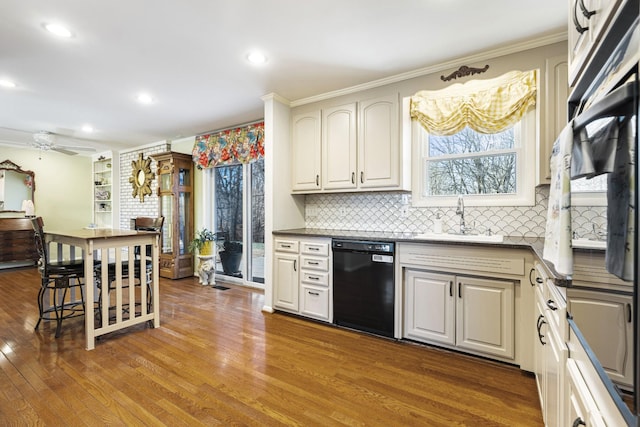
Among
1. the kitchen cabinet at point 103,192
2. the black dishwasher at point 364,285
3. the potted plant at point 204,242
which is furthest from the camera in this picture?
the kitchen cabinet at point 103,192

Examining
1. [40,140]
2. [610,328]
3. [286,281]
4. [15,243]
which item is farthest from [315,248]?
[15,243]

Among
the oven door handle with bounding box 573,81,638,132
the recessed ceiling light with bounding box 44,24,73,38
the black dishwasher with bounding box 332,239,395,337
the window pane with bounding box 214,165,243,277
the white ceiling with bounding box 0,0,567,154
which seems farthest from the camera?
the window pane with bounding box 214,165,243,277

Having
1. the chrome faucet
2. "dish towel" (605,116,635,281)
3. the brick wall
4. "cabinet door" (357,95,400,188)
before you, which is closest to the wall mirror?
the brick wall

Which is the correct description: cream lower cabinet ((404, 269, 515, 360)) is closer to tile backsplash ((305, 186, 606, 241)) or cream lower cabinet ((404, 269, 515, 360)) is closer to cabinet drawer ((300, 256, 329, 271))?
tile backsplash ((305, 186, 606, 241))

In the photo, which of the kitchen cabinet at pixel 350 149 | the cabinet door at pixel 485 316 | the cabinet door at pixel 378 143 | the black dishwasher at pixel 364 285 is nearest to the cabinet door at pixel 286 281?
the black dishwasher at pixel 364 285

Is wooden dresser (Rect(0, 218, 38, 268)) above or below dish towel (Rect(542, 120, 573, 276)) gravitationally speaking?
below

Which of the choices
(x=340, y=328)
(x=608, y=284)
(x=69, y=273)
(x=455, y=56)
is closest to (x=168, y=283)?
(x=69, y=273)

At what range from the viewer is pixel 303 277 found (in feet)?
10.6

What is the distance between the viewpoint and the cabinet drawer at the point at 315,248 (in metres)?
3.07

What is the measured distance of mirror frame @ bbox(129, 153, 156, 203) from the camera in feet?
18.7

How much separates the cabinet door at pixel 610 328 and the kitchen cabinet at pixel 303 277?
229 cm

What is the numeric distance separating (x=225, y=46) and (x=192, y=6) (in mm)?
475

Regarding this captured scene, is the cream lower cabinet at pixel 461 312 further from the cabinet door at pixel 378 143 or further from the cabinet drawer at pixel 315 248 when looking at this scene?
the cabinet door at pixel 378 143

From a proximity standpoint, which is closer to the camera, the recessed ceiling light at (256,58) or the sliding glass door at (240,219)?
the recessed ceiling light at (256,58)
